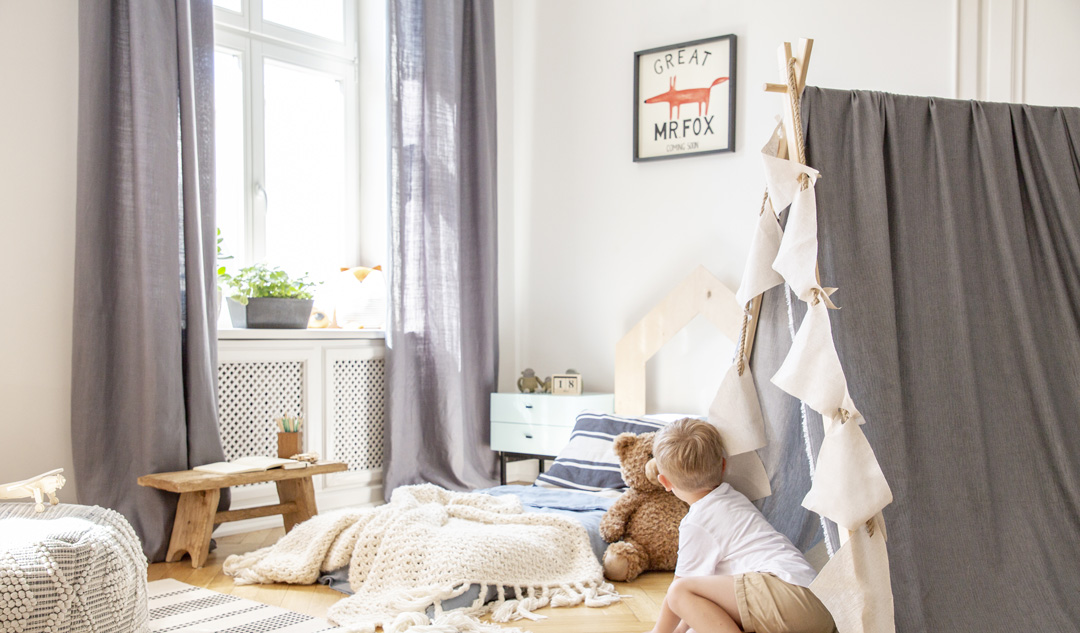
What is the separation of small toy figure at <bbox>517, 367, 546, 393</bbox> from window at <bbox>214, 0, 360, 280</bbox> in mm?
916

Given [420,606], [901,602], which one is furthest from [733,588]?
[420,606]

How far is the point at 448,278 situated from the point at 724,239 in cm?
116

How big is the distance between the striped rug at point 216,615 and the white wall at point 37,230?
616 millimetres

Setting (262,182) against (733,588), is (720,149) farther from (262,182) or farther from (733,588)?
(733,588)

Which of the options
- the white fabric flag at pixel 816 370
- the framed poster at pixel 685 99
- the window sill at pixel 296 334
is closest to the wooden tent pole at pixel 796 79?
the white fabric flag at pixel 816 370

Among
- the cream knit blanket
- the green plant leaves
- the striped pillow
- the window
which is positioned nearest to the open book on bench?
the cream knit blanket

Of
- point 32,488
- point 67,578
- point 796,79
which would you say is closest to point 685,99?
point 796,79

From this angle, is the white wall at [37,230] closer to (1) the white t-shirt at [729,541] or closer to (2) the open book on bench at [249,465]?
(2) the open book on bench at [249,465]

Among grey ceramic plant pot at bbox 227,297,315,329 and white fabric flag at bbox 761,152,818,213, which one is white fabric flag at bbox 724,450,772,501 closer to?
white fabric flag at bbox 761,152,818,213

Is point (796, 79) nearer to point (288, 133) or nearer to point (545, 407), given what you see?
point (545, 407)

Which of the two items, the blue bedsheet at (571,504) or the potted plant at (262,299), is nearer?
the blue bedsheet at (571,504)

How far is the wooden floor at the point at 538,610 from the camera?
1921 mm

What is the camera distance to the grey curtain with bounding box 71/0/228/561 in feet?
8.13

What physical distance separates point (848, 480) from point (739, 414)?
1.55 feet
